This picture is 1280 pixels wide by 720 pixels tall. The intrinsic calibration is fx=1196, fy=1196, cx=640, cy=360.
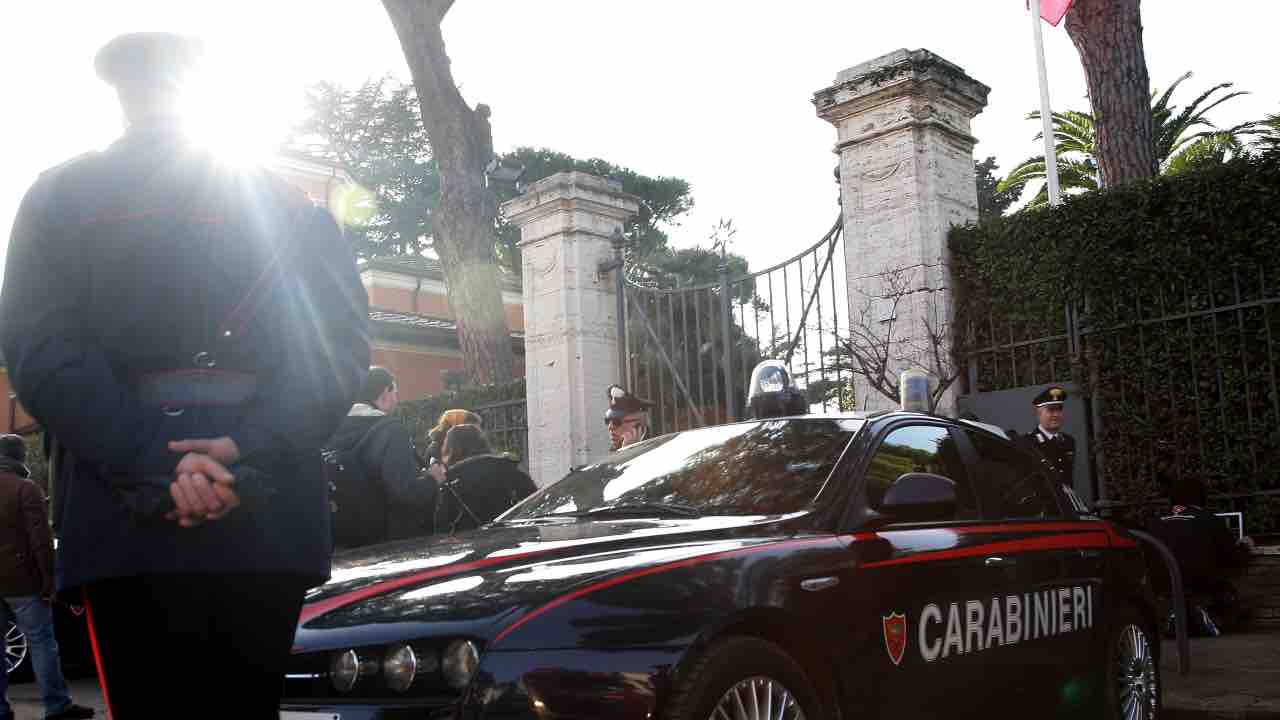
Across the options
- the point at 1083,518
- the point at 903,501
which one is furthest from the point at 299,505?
the point at 1083,518

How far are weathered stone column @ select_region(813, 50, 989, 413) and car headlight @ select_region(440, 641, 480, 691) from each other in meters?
5.89

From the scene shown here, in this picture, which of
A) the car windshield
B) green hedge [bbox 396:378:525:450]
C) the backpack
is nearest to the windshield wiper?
the car windshield

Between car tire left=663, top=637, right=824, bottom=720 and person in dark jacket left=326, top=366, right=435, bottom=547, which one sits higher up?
person in dark jacket left=326, top=366, right=435, bottom=547

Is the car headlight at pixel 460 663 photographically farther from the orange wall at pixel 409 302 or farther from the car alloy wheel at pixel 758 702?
the orange wall at pixel 409 302

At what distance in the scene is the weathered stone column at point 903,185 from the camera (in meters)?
8.48

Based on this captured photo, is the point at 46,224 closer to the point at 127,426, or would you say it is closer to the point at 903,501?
the point at 127,426

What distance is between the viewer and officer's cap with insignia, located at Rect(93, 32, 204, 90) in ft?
6.56

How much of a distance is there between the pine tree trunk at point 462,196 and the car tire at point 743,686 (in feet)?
36.1

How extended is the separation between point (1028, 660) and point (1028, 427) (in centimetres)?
404

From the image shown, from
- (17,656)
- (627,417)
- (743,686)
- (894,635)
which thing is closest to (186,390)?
(743,686)

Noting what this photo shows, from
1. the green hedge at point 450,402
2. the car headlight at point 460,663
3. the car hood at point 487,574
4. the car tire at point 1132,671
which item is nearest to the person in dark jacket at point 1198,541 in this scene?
the car tire at point 1132,671

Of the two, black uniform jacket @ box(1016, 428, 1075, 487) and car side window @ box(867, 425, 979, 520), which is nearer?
car side window @ box(867, 425, 979, 520)

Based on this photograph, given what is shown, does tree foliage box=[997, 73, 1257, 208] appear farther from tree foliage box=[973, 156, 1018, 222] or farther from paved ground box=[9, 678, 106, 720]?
paved ground box=[9, 678, 106, 720]

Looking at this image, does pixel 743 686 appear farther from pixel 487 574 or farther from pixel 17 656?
pixel 17 656
